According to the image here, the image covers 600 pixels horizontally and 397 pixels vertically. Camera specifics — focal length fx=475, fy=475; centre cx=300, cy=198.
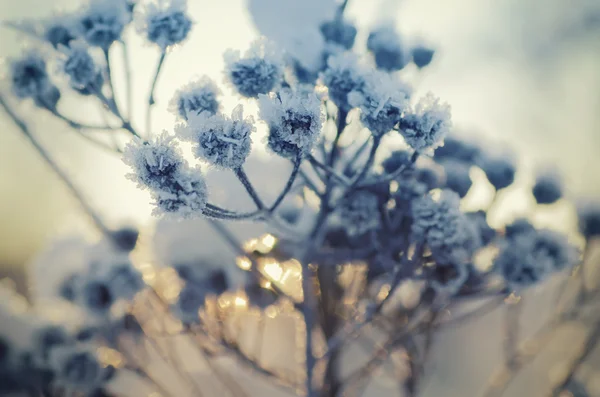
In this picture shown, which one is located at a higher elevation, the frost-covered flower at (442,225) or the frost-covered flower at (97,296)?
the frost-covered flower at (97,296)

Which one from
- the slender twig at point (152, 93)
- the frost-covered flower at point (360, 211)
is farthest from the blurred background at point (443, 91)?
the frost-covered flower at point (360, 211)

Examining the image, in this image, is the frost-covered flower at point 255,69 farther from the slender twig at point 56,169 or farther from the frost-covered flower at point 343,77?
the slender twig at point 56,169

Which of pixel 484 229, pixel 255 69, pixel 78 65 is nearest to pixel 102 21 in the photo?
pixel 78 65

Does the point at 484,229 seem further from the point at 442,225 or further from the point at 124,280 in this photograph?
the point at 124,280

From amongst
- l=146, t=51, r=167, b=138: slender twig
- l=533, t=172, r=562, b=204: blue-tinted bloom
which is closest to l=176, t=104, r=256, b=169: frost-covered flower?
l=146, t=51, r=167, b=138: slender twig

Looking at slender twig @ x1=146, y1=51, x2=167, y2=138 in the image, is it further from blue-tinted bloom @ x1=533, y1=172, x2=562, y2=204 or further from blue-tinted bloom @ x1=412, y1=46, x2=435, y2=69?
blue-tinted bloom @ x1=533, y1=172, x2=562, y2=204
